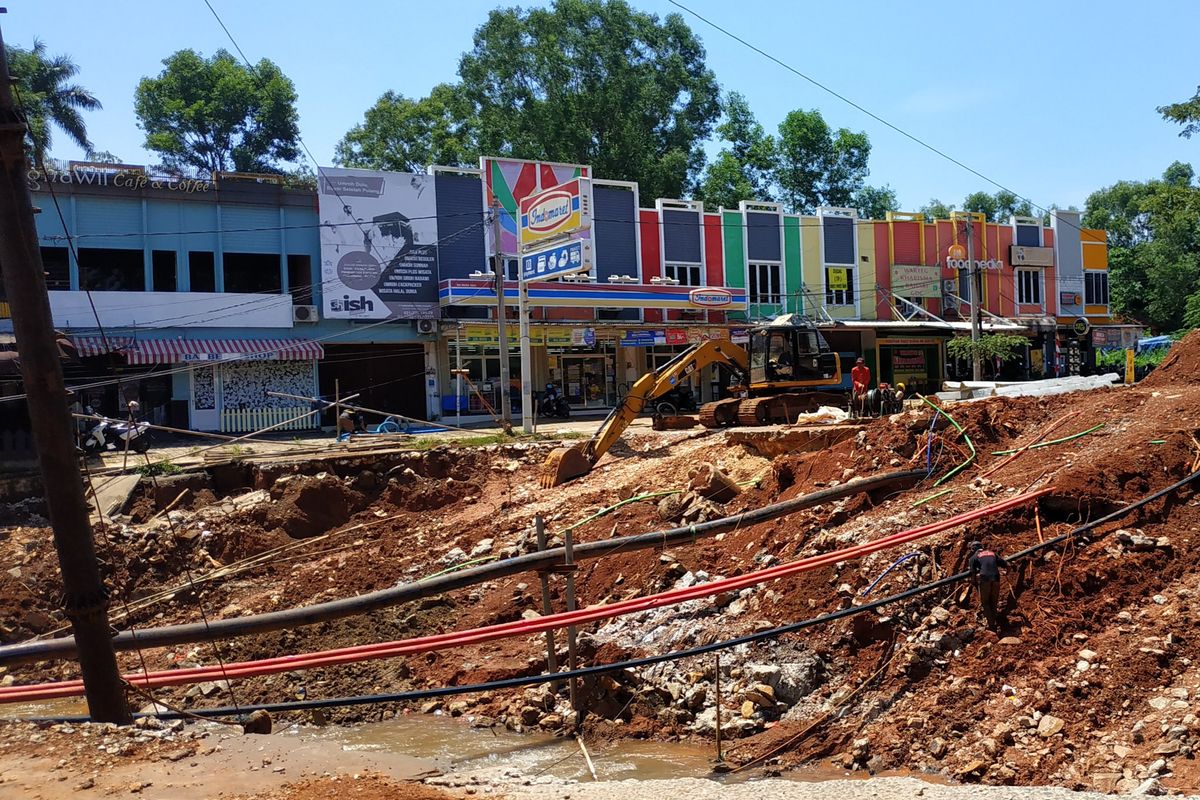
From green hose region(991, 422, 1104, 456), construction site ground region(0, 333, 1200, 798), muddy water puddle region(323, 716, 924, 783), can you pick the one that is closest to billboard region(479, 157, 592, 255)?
construction site ground region(0, 333, 1200, 798)

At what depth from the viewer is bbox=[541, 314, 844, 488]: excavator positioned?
865 inches

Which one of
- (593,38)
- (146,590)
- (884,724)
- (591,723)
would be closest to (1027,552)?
(884,724)

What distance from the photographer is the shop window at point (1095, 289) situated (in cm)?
4706

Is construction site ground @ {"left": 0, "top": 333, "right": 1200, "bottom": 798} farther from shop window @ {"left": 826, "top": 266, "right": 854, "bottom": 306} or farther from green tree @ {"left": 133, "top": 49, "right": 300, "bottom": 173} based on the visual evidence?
green tree @ {"left": 133, "top": 49, "right": 300, "bottom": 173}

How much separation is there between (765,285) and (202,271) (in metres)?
21.5

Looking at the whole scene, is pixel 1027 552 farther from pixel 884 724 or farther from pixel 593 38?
pixel 593 38

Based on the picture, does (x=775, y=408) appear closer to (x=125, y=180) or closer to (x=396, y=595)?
(x=396, y=595)

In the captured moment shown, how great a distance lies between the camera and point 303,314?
3159 cm

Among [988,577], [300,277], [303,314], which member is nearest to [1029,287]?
[300,277]

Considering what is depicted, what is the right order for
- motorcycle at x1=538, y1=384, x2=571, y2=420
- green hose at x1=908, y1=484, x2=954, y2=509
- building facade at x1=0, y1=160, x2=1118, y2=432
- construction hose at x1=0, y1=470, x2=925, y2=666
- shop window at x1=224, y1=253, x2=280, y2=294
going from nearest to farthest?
construction hose at x1=0, y1=470, x2=925, y2=666, green hose at x1=908, y1=484, x2=954, y2=509, building facade at x1=0, y1=160, x2=1118, y2=432, shop window at x1=224, y1=253, x2=280, y2=294, motorcycle at x1=538, y1=384, x2=571, y2=420

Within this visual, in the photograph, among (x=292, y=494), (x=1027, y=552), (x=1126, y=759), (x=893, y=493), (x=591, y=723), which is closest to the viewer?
(x=1126, y=759)

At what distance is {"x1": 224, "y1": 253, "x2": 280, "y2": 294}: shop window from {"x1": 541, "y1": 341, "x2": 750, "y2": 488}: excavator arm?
16152mm

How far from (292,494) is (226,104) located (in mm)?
37271

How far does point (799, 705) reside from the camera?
28.2 ft
